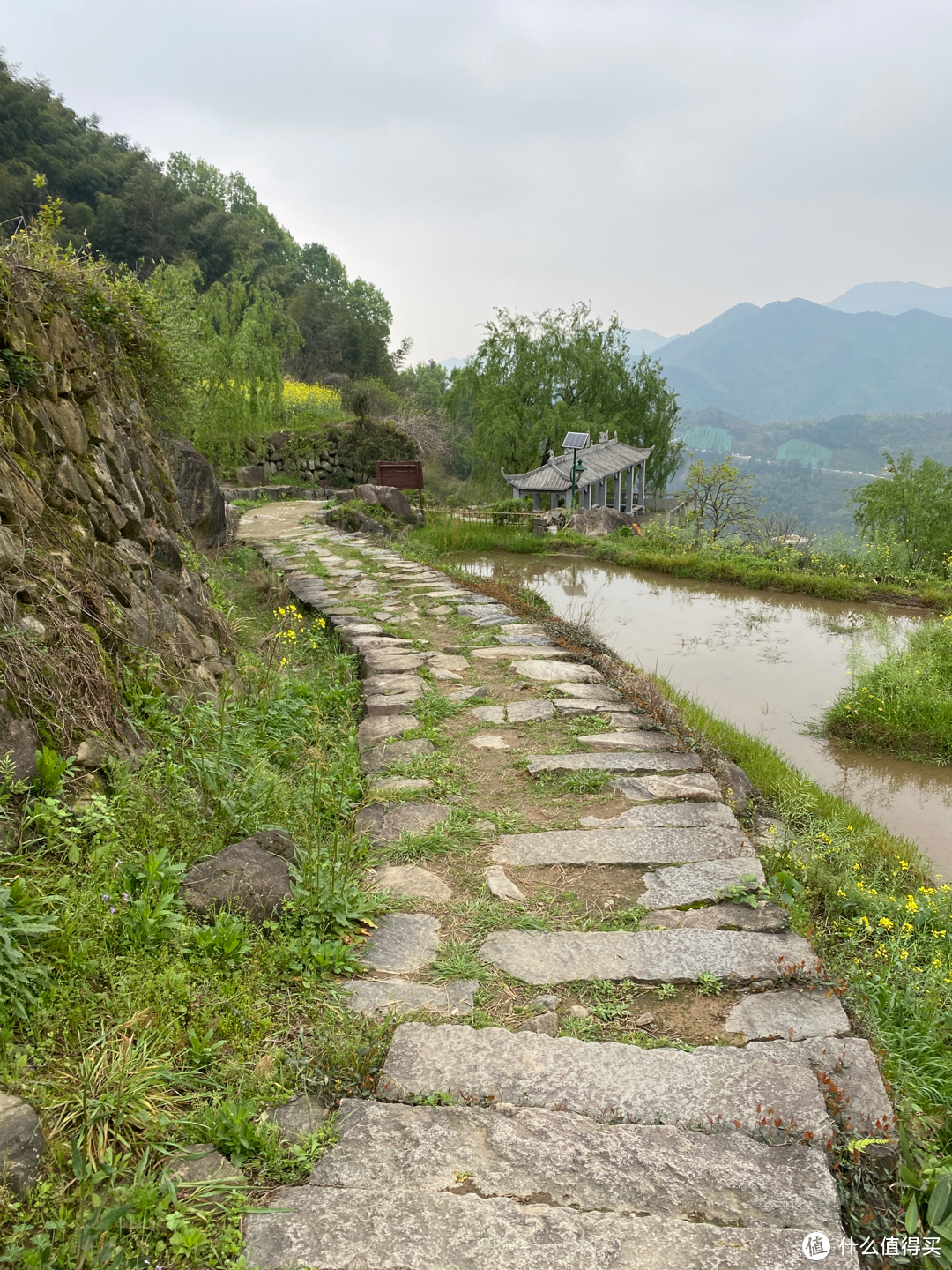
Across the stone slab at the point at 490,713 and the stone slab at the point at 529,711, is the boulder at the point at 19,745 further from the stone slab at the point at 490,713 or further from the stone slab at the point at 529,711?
the stone slab at the point at 529,711

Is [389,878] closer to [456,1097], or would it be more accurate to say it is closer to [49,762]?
[456,1097]

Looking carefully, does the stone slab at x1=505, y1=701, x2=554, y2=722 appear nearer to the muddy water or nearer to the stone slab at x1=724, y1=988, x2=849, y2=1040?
the muddy water

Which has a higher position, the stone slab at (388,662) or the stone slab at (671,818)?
the stone slab at (388,662)

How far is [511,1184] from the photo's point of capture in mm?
1574

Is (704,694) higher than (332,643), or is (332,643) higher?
(332,643)

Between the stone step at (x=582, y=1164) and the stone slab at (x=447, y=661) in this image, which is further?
the stone slab at (x=447, y=661)

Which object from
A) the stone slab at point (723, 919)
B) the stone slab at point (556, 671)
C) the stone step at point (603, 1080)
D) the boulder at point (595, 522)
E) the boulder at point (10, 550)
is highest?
the boulder at point (595, 522)

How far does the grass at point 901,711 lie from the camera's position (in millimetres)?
5602

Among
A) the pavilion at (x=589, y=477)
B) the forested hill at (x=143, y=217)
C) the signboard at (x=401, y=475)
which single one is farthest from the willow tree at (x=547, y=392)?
the signboard at (x=401, y=475)

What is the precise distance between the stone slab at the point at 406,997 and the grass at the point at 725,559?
337 inches

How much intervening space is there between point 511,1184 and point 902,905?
221cm

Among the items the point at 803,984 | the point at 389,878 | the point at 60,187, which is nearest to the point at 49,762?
the point at 389,878

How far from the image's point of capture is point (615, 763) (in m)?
3.77

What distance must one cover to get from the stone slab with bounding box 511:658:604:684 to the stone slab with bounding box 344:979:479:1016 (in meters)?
2.89
